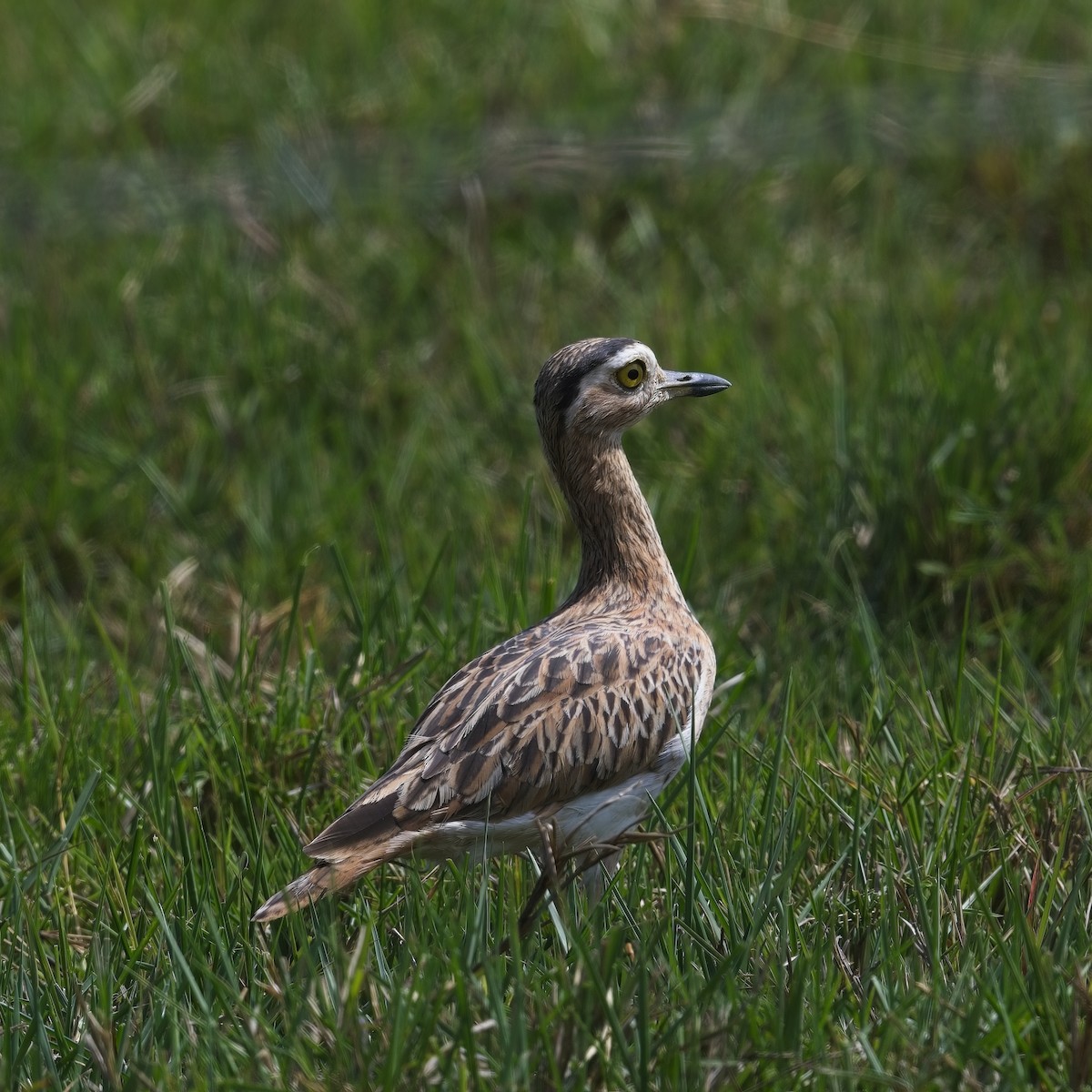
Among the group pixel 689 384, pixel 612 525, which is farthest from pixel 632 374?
pixel 612 525

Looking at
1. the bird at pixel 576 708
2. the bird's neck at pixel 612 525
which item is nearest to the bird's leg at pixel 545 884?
the bird at pixel 576 708

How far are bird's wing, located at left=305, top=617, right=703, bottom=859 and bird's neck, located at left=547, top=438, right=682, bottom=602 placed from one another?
0.32 meters

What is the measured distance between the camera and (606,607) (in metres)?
4.46

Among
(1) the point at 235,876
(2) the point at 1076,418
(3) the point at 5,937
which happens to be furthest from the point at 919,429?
(3) the point at 5,937

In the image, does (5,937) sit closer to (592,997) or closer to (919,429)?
(592,997)

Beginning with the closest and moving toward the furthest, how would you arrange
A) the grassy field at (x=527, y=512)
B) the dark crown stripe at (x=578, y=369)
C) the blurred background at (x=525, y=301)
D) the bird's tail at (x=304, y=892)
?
the grassy field at (x=527, y=512) < the bird's tail at (x=304, y=892) < the dark crown stripe at (x=578, y=369) < the blurred background at (x=525, y=301)

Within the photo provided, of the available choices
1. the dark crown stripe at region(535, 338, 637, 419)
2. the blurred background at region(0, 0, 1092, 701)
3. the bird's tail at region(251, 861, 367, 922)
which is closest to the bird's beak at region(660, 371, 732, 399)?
the dark crown stripe at region(535, 338, 637, 419)

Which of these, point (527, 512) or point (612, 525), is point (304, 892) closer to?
point (612, 525)

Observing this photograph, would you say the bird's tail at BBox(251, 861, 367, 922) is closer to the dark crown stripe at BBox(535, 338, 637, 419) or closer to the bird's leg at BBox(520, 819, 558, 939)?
the bird's leg at BBox(520, 819, 558, 939)

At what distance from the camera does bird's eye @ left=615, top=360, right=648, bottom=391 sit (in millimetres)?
4469

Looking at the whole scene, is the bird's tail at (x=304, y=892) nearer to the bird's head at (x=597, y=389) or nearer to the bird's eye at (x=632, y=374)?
the bird's head at (x=597, y=389)

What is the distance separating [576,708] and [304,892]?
2.72ft

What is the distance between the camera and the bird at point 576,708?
150 inches

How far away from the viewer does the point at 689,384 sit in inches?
183
